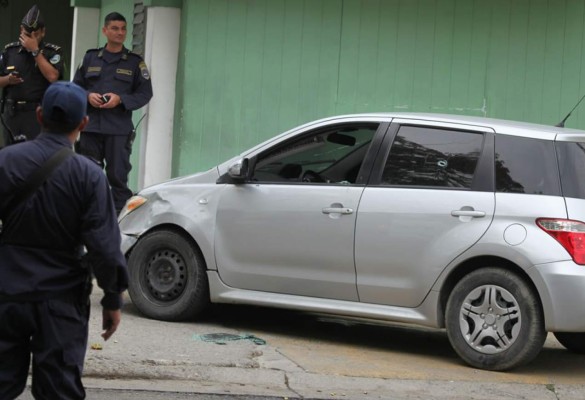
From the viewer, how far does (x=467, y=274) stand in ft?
23.6

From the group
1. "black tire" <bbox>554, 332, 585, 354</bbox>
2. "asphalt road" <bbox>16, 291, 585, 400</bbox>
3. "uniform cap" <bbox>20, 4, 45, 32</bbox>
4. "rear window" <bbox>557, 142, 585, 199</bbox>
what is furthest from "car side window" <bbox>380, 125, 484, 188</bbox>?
"uniform cap" <bbox>20, 4, 45, 32</bbox>

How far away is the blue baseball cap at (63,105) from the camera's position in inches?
172

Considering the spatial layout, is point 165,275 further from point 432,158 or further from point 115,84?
point 115,84

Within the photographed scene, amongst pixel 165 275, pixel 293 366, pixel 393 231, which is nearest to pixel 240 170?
pixel 165 275

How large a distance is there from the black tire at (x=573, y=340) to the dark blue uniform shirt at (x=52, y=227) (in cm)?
459

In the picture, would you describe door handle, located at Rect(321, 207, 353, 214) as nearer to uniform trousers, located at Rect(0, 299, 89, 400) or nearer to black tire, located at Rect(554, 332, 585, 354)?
black tire, located at Rect(554, 332, 585, 354)

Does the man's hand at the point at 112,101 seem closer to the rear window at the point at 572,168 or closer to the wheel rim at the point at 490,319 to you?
the wheel rim at the point at 490,319

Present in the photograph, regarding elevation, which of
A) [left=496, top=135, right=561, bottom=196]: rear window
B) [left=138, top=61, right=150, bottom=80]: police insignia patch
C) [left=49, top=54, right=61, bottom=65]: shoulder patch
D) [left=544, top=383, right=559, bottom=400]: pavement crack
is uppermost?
[left=49, top=54, right=61, bottom=65]: shoulder patch

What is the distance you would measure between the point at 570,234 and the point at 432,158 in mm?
1148

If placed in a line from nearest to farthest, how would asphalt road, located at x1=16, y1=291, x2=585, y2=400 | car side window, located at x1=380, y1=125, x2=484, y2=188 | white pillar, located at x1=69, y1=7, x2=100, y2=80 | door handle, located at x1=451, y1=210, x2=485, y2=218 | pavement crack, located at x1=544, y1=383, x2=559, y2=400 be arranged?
1. asphalt road, located at x1=16, y1=291, x2=585, y2=400
2. pavement crack, located at x1=544, y1=383, x2=559, y2=400
3. door handle, located at x1=451, y1=210, x2=485, y2=218
4. car side window, located at x1=380, y1=125, x2=484, y2=188
5. white pillar, located at x1=69, y1=7, x2=100, y2=80

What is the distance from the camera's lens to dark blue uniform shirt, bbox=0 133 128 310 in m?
4.26

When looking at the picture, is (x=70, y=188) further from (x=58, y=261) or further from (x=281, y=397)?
(x=281, y=397)

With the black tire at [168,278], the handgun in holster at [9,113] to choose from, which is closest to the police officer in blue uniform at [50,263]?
the black tire at [168,278]

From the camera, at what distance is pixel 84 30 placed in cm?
1414
